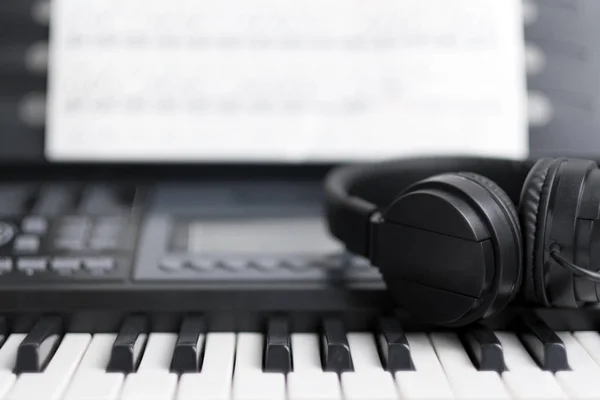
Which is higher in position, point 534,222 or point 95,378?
point 534,222

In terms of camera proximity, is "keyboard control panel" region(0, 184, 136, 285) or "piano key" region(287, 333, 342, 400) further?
"keyboard control panel" region(0, 184, 136, 285)

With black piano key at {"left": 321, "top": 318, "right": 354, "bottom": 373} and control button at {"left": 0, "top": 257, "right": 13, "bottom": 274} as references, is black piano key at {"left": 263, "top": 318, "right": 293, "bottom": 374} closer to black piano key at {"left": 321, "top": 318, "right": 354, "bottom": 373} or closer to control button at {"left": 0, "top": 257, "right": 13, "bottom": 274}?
black piano key at {"left": 321, "top": 318, "right": 354, "bottom": 373}

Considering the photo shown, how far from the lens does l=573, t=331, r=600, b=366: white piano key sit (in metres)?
0.60

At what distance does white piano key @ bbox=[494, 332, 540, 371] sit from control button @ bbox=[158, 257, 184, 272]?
1.03 feet

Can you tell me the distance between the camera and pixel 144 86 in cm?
83

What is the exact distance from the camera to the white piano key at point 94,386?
1.75 feet

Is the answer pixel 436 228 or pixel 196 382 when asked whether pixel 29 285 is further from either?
pixel 436 228

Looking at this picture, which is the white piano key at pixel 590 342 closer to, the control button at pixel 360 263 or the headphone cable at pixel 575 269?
the headphone cable at pixel 575 269

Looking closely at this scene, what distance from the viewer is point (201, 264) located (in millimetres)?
681

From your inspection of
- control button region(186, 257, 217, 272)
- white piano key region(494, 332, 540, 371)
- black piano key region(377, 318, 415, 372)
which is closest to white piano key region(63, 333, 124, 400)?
control button region(186, 257, 217, 272)

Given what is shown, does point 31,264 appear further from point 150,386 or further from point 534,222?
point 534,222

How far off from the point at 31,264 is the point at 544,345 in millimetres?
484

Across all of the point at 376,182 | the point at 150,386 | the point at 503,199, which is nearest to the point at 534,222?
the point at 503,199

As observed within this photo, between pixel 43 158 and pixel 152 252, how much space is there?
9.1 inches
